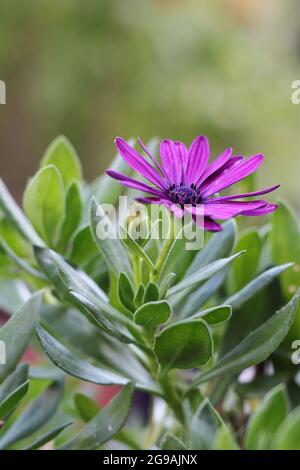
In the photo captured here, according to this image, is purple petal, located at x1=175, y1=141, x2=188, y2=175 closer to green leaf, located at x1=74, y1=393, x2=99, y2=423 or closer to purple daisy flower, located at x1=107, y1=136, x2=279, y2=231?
purple daisy flower, located at x1=107, y1=136, x2=279, y2=231

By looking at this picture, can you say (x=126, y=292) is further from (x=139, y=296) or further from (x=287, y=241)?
(x=287, y=241)

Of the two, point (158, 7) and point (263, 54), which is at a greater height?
point (158, 7)

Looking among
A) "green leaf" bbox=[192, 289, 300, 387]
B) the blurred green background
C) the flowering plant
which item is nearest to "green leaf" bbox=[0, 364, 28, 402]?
the flowering plant

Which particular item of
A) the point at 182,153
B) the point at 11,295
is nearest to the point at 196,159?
the point at 182,153

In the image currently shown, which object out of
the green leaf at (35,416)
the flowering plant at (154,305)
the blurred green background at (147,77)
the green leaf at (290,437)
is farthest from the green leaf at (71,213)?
the blurred green background at (147,77)

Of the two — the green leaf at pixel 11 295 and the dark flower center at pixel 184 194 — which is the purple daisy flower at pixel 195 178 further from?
the green leaf at pixel 11 295

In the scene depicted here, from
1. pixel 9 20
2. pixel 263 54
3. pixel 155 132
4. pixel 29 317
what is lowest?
pixel 155 132

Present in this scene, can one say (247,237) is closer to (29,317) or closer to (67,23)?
(29,317)

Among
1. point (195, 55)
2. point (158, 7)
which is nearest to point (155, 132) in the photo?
point (195, 55)
